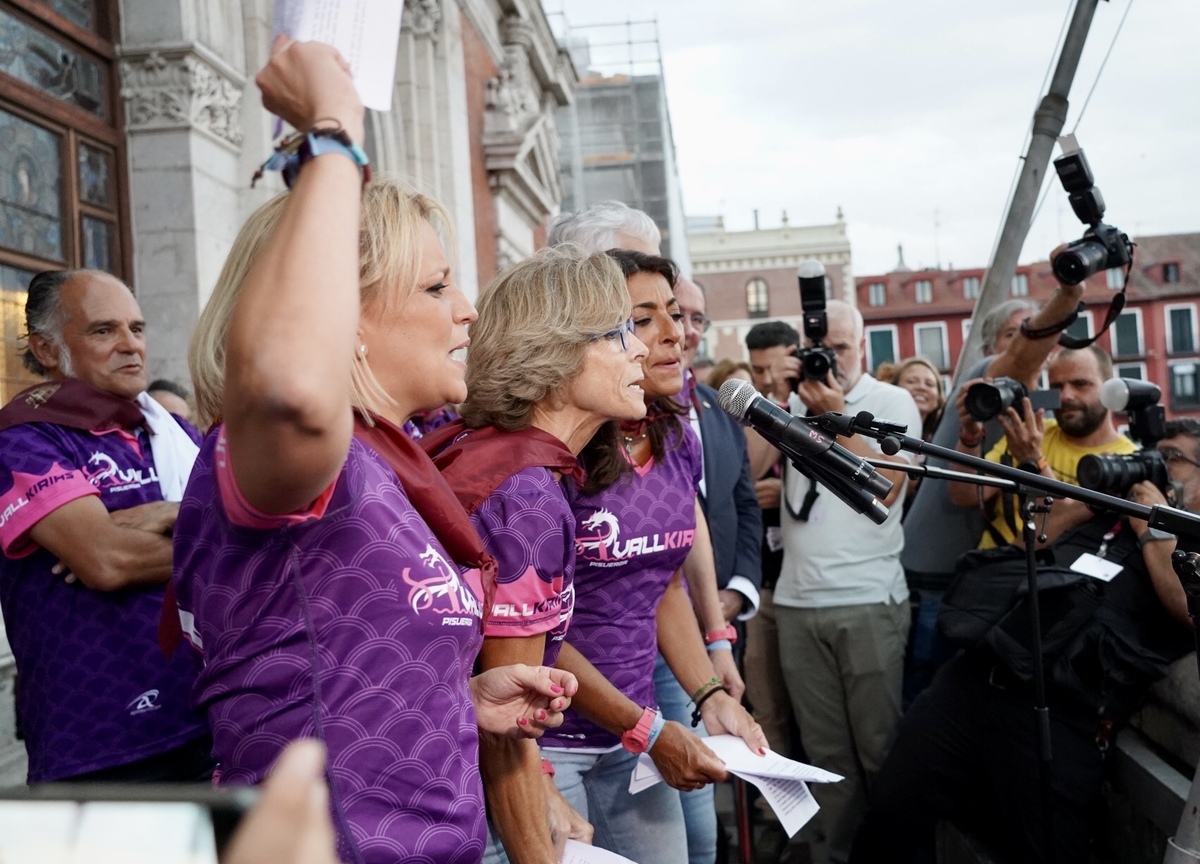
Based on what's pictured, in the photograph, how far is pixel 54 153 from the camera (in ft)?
17.1

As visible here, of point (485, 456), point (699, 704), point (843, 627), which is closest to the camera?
point (485, 456)

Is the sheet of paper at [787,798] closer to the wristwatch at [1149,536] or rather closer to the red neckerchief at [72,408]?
the wristwatch at [1149,536]

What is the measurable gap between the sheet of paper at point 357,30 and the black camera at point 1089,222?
3348 mm

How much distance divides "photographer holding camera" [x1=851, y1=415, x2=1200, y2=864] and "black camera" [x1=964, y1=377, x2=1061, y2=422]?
1.27 ft

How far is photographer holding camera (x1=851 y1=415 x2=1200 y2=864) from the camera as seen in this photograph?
138 inches

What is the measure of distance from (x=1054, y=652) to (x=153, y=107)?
15.7 feet

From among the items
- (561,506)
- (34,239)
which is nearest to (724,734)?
(561,506)

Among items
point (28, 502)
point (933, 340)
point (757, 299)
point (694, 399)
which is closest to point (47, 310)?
point (28, 502)

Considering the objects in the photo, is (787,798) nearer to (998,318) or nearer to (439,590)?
(439,590)

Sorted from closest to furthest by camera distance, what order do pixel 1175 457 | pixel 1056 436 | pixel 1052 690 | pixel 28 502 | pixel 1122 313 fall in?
pixel 28 502, pixel 1052 690, pixel 1175 457, pixel 1056 436, pixel 1122 313

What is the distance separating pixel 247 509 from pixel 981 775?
326cm

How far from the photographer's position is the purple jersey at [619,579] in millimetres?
2713

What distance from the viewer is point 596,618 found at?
108 inches

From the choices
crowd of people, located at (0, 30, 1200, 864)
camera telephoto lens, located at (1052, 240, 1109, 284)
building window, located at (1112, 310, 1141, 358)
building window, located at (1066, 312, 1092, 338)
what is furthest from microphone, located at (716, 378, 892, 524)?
building window, located at (1112, 310, 1141, 358)
